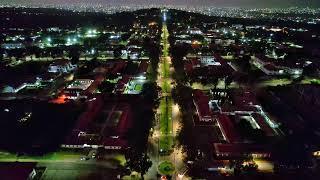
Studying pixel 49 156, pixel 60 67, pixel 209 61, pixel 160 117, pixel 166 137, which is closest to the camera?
pixel 49 156

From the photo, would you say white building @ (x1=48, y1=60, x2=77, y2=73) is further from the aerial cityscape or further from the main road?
the main road

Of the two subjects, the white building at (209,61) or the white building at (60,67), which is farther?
the white building at (209,61)

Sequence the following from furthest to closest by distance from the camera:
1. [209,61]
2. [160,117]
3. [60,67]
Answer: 1. [209,61]
2. [60,67]
3. [160,117]

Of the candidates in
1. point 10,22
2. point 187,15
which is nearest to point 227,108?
point 10,22

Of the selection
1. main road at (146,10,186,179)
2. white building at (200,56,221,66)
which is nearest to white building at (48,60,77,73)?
main road at (146,10,186,179)

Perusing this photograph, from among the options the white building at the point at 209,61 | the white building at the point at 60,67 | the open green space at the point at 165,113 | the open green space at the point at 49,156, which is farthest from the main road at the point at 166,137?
the white building at the point at 60,67

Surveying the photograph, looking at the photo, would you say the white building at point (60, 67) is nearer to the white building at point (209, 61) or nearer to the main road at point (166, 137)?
the main road at point (166, 137)

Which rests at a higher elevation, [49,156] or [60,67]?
[60,67]

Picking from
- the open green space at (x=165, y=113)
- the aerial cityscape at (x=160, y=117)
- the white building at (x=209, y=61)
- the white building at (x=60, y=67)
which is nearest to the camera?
the aerial cityscape at (x=160, y=117)

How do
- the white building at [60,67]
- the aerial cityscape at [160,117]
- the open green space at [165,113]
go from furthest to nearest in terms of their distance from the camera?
1. the white building at [60,67]
2. the open green space at [165,113]
3. the aerial cityscape at [160,117]

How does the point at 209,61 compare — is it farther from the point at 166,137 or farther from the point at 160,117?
the point at 166,137

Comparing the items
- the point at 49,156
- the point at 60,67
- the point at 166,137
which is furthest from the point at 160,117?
the point at 60,67
